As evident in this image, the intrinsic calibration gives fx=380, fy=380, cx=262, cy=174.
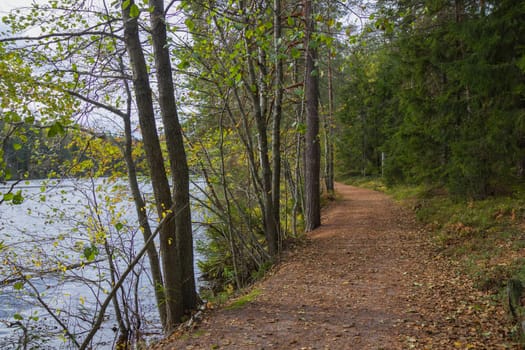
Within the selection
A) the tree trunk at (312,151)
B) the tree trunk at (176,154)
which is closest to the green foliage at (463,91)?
the tree trunk at (312,151)

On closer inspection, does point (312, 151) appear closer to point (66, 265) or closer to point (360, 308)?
point (360, 308)

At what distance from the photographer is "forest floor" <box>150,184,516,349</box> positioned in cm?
393

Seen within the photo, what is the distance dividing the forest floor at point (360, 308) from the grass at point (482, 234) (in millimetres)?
246

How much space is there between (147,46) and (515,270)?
6.01 metres

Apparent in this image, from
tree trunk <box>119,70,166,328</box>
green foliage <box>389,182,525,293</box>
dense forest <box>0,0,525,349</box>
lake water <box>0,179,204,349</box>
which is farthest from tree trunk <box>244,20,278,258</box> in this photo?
green foliage <box>389,182,525,293</box>

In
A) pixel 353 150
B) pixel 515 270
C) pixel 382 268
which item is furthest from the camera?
pixel 353 150

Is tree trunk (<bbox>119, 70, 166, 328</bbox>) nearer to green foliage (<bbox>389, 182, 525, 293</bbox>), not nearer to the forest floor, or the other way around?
the forest floor

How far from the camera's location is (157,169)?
5371mm

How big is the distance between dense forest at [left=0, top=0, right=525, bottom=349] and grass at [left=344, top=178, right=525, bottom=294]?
0.75m

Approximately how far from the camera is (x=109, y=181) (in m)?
7.29

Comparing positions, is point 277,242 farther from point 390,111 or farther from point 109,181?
point 390,111

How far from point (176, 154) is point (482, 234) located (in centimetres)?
593

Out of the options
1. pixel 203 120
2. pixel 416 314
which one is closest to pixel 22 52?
pixel 203 120

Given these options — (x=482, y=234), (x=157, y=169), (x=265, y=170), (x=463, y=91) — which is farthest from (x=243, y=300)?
(x=463, y=91)
